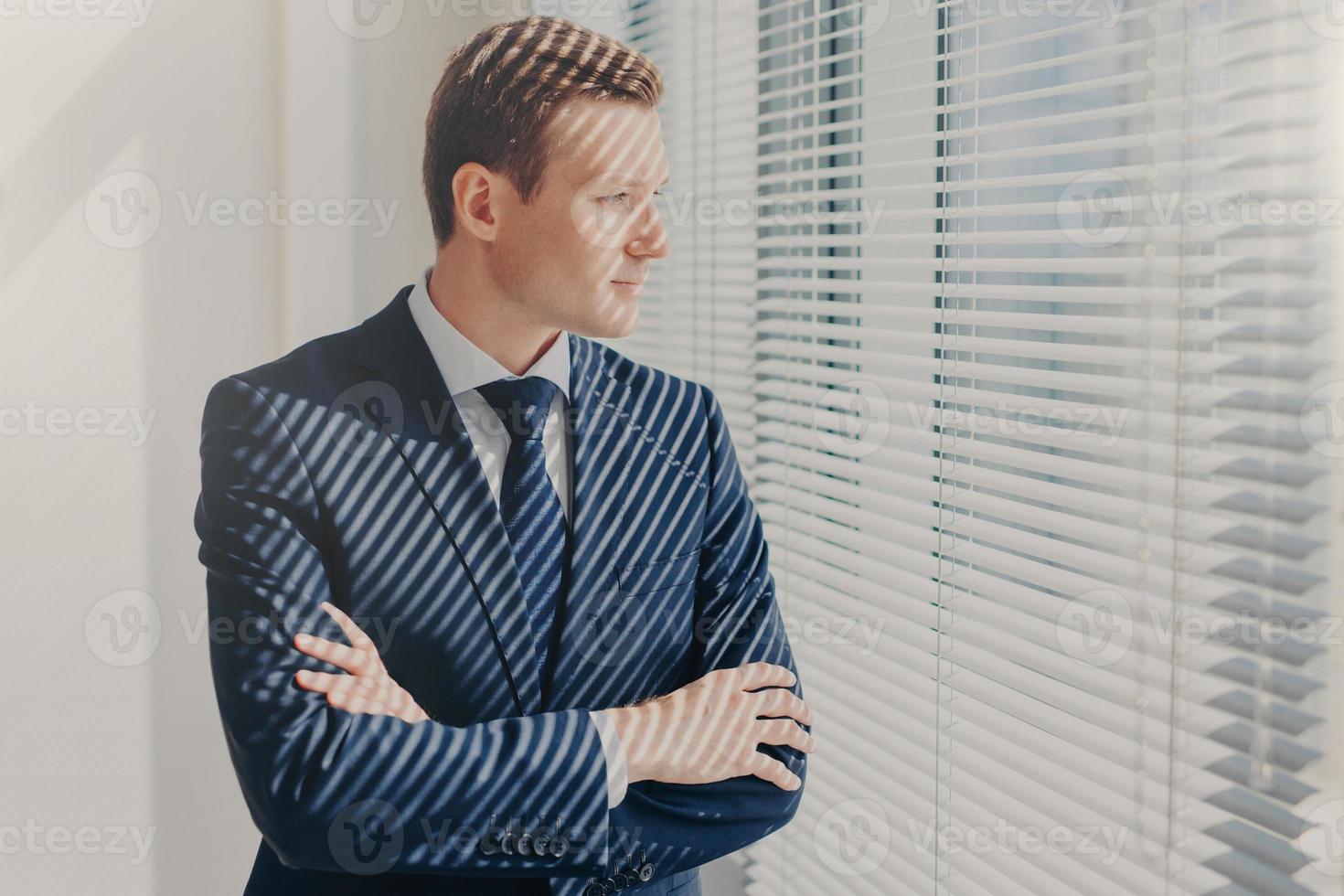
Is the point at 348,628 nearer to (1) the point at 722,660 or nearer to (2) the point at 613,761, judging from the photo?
(2) the point at 613,761

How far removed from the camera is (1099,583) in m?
1.09

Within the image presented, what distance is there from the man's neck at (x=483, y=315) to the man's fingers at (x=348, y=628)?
311mm

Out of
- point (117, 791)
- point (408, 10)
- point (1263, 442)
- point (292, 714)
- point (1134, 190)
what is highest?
point (408, 10)

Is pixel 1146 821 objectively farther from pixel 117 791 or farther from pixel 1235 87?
pixel 117 791

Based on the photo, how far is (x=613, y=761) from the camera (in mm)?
1095

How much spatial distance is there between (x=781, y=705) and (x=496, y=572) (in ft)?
1.14

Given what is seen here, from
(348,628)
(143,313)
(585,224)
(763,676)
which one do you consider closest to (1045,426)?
(763,676)

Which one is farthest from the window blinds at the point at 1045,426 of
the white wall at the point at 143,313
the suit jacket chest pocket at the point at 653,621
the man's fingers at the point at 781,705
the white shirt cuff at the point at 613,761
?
the white wall at the point at 143,313

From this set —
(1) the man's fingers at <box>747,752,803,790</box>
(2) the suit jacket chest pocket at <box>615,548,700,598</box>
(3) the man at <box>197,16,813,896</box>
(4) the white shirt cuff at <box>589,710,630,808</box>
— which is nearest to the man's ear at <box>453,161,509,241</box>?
(3) the man at <box>197,16,813,896</box>

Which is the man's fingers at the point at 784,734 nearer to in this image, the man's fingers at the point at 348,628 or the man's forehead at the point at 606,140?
the man's fingers at the point at 348,628

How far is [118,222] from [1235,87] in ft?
5.33

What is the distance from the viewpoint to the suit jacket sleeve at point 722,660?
1129 millimetres

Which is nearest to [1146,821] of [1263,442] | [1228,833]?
[1228,833]

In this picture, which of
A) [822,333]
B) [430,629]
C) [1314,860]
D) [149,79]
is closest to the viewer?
[1314,860]
